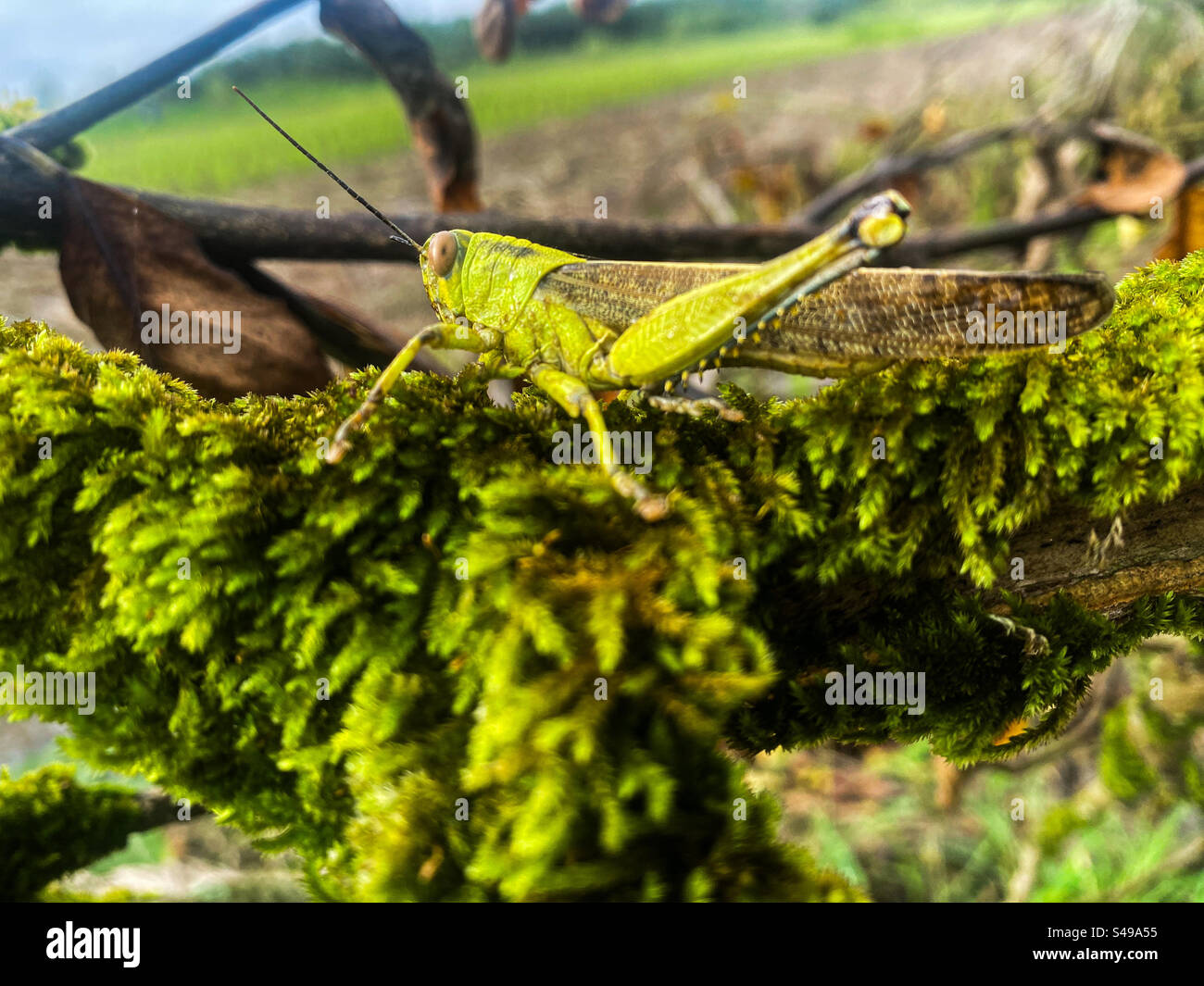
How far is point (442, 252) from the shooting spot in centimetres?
133

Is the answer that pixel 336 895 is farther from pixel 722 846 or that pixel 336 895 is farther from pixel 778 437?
pixel 778 437

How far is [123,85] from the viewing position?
5.87 feet

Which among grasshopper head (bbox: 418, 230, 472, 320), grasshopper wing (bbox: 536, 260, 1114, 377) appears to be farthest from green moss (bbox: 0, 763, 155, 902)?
grasshopper wing (bbox: 536, 260, 1114, 377)

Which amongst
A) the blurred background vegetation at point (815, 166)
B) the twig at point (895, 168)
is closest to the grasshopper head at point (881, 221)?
the blurred background vegetation at point (815, 166)

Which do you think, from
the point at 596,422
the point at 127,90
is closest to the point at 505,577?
the point at 596,422

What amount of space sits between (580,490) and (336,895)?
612 millimetres

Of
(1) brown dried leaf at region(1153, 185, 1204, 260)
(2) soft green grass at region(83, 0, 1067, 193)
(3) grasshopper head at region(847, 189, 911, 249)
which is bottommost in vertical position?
(3) grasshopper head at region(847, 189, 911, 249)

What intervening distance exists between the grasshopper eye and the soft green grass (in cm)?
317

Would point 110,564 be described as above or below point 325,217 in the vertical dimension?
below

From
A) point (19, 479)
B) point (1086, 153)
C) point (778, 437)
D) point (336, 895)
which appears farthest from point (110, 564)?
point (1086, 153)

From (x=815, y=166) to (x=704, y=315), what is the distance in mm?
5179

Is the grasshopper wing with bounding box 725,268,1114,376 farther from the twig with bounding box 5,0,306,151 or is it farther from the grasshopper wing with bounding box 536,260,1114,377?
the twig with bounding box 5,0,306,151

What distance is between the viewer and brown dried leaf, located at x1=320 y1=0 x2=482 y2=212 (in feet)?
7.54

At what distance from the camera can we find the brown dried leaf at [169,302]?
153cm
